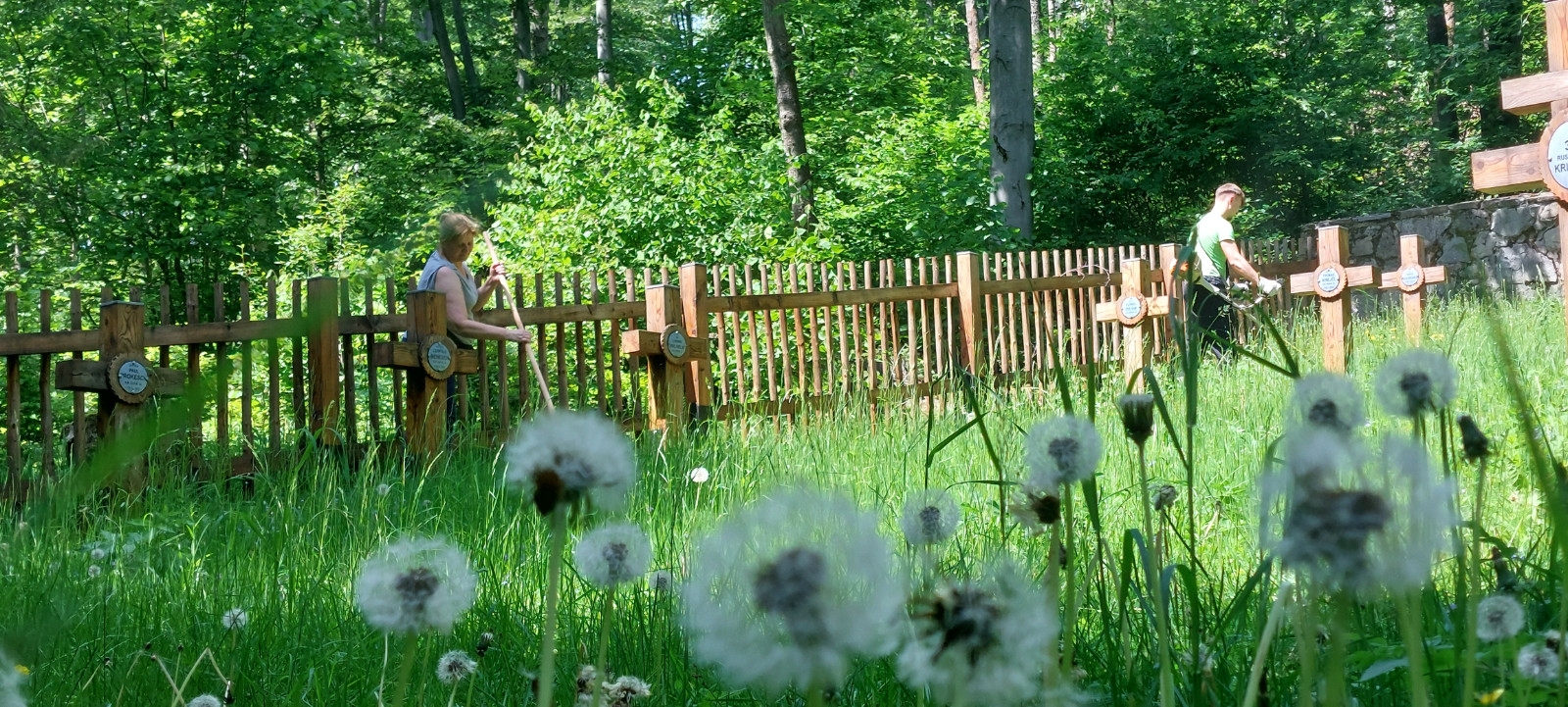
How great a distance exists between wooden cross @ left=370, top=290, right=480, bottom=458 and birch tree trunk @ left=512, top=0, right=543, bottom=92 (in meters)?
18.8

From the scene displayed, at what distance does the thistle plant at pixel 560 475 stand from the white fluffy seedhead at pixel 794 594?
5cm

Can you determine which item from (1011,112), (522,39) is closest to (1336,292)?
(1011,112)

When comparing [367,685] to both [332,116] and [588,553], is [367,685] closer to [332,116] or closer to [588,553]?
[588,553]

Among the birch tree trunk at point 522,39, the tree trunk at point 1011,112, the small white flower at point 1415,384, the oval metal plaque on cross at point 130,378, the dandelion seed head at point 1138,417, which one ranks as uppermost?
the birch tree trunk at point 522,39

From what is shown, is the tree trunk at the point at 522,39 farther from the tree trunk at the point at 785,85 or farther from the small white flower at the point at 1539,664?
the small white flower at the point at 1539,664

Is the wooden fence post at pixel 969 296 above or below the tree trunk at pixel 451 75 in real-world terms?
below

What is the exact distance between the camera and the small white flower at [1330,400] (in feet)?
2.48

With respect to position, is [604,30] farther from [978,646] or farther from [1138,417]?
[978,646]

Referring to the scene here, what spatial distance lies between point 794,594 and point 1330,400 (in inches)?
19.8

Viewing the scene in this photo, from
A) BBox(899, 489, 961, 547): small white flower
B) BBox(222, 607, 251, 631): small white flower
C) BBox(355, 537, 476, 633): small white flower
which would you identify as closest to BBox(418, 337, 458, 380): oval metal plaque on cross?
BBox(222, 607, 251, 631): small white flower

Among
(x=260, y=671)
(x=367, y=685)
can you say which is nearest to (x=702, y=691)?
(x=367, y=685)

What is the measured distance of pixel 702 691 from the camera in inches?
Result: 79.6

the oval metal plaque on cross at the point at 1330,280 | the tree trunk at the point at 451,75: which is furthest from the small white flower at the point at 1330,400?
the tree trunk at the point at 451,75

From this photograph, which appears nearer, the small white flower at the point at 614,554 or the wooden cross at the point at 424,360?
A: the small white flower at the point at 614,554
